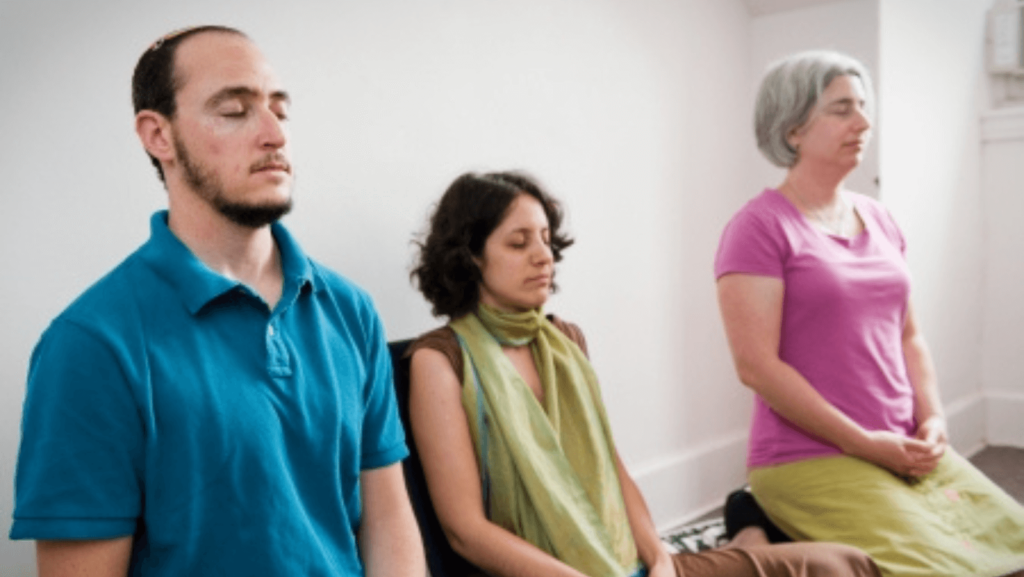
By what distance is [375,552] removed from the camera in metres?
1.38

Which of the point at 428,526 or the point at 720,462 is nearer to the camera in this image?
the point at 428,526

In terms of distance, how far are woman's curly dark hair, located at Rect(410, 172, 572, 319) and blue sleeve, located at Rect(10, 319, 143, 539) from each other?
0.85 meters

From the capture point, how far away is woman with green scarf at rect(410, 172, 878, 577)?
66.3 inches

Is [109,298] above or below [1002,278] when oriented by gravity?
above

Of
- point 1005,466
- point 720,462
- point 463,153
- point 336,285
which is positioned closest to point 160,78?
point 336,285

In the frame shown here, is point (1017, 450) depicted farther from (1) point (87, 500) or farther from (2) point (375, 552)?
(1) point (87, 500)

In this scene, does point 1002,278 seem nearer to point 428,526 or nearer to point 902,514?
point 902,514

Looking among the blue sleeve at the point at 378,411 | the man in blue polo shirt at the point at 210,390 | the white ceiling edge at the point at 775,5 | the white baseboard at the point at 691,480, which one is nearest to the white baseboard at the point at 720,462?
the white baseboard at the point at 691,480

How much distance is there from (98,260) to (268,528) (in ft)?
2.41

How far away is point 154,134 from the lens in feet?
4.10

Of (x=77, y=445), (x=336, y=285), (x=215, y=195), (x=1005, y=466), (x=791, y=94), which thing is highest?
(x=791, y=94)

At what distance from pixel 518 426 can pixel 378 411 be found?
1.22 ft

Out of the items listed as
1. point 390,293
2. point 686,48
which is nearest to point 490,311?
point 390,293

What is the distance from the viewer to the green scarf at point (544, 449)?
1.70 metres
